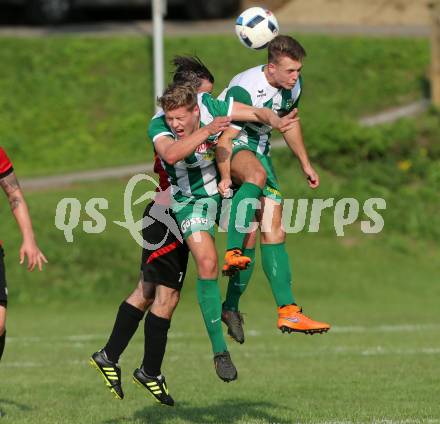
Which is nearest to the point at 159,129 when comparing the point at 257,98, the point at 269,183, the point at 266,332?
the point at 257,98

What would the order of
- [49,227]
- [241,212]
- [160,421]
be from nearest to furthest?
[241,212]
[160,421]
[49,227]

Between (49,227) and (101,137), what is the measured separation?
6.80m

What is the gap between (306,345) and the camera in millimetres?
17875

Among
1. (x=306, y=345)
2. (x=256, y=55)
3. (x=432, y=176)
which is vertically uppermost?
(x=256, y=55)

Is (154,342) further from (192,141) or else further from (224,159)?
(192,141)

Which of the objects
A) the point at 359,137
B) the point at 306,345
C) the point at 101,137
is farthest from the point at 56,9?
the point at 306,345

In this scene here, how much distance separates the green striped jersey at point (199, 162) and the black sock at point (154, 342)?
106cm

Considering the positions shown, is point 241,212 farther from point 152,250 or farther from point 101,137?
point 101,137

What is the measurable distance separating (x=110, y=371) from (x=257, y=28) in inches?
123

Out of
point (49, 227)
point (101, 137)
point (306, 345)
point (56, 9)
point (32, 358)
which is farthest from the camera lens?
point (56, 9)

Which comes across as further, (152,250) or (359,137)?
(359,137)

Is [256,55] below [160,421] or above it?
above

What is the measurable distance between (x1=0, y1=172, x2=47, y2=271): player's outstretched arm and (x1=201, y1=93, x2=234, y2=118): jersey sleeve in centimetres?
172

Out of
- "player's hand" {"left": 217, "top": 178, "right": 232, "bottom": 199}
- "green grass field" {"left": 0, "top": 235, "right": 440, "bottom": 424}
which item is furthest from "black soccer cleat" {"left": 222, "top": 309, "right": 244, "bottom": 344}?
"player's hand" {"left": 217, "top": 178, "right": 232, "bottom": 199}
